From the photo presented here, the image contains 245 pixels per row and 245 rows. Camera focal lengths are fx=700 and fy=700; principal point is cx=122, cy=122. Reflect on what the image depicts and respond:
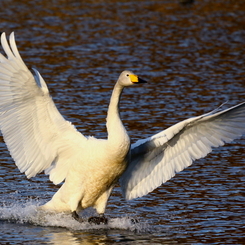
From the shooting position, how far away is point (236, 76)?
18562 millimetres

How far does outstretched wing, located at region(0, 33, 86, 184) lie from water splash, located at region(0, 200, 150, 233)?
526mm

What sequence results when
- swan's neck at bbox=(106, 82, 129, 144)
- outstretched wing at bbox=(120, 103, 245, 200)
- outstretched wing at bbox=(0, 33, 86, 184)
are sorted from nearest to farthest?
swan's neck at bbox=(106, 82, 129, 144) < outstretched wing at bbox=(0, 33, 86, 184) < outstretched wing at bbox=(120, 103, 245, 200)

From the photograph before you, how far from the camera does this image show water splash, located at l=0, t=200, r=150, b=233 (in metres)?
9.44

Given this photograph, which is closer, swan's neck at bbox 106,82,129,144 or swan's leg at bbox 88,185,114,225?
swan's neck at bbox 106,82,129,144

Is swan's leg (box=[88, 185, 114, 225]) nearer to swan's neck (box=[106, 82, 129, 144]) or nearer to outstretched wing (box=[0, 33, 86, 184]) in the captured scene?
outstretched wing (box=[0, 33, 86, 184])

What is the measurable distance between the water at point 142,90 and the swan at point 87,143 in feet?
1.69

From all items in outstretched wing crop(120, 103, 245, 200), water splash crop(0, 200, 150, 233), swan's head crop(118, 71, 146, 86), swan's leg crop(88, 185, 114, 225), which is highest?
swan's head crop(118, 71, 146, 86)

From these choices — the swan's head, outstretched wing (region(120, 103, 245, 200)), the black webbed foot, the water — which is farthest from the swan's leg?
the swan's head

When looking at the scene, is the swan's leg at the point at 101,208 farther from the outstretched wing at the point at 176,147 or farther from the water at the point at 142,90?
the outstretched wing at the point at 176,147

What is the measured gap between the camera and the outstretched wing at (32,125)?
9.08m

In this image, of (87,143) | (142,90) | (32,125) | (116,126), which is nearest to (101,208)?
(87,143)

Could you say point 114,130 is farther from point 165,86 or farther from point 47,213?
point 165,86

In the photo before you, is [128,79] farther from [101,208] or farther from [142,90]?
[142,90]

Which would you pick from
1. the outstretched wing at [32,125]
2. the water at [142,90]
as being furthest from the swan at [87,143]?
the water at [142,90]
